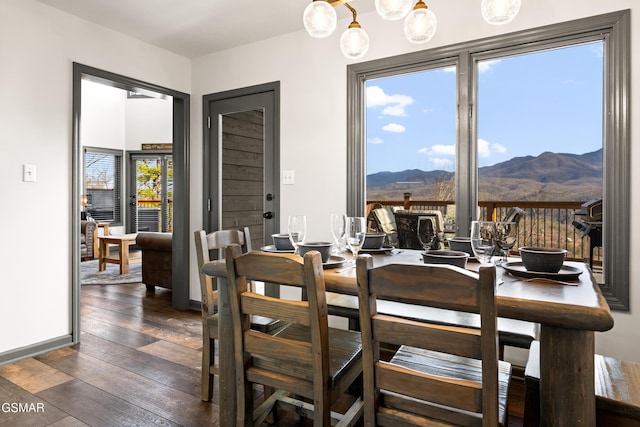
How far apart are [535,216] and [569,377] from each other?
336 centimetres

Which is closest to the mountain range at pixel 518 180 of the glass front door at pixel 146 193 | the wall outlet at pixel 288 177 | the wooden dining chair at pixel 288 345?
the wall outlet at pixel 288 177

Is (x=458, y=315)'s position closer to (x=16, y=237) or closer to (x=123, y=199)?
(x=16, y=237)

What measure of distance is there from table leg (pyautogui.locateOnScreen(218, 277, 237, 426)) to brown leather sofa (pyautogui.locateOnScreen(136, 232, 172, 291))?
312cm

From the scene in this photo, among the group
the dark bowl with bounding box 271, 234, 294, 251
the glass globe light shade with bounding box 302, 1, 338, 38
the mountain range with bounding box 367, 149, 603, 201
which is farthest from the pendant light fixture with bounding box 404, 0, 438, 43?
the mountain range with bounding box 367, 149, 603, 201

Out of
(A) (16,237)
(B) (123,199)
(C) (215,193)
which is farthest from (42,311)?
(B) (123,199)

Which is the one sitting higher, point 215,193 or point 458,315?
point 215,193

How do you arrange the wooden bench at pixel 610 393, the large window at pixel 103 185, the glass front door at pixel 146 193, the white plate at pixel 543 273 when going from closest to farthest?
the wooden bench at pixel 610 393 → the white plate at pixel 543 273 → the large window at pixel 103 185 → the glass front door at pixel 146 193

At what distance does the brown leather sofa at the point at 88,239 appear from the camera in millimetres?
6754

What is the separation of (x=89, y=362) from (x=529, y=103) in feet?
14.2

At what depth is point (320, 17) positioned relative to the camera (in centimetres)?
177

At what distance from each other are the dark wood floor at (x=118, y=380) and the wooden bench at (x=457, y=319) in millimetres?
531

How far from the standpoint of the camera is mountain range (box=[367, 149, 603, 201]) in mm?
2783

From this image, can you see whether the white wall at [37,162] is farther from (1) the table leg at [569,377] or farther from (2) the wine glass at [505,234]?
(1) the table leg at [569,377]

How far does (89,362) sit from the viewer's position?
2.68 meters
